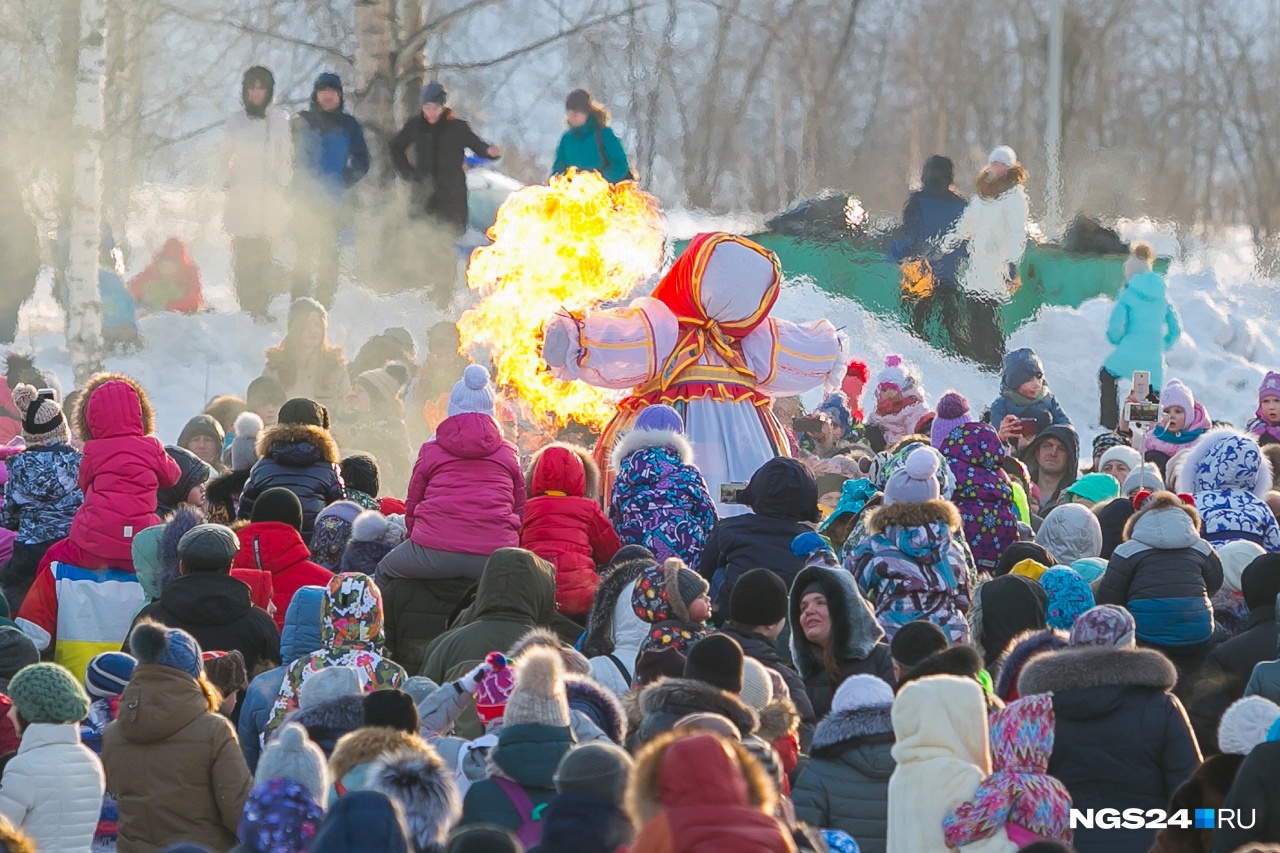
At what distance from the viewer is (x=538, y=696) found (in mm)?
5383

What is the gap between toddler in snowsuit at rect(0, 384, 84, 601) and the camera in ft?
31.0

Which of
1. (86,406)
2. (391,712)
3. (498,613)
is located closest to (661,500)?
(498,613)

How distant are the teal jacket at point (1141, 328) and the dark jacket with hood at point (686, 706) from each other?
12.0 meters

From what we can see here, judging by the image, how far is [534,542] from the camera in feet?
28.6

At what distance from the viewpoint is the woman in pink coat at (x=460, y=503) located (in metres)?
8.74

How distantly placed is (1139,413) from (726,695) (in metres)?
6.94

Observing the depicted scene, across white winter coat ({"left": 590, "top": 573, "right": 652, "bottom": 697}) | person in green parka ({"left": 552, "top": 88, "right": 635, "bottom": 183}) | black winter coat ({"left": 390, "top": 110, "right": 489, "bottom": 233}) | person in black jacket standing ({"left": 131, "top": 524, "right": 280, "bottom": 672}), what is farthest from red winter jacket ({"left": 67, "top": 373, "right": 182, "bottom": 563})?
black winter coat ({"left": 390, "top": 110, "right": 489, "bottom": 233})

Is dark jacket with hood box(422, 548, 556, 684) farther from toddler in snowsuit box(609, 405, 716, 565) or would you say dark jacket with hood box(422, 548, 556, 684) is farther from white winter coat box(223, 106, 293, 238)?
white winter coat box(223, 106, 293, 238)

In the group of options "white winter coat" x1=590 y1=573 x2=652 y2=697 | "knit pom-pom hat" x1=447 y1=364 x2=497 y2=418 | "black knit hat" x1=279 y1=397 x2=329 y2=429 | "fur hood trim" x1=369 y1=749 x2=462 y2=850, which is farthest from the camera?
"black knit hat" x1=279 y1=397 x2=329 y2=429

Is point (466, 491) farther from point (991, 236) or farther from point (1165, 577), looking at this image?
point (991, 236)

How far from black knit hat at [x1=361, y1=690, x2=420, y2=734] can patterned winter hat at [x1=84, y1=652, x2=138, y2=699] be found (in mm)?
1498

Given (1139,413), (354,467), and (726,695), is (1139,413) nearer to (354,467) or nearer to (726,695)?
(354,467)

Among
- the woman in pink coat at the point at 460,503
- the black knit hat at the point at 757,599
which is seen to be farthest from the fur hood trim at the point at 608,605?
the woman in pink coat at the point at 460,503

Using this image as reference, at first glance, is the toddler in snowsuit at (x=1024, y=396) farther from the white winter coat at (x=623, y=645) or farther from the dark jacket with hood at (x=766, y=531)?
the white winter coat at (x=623, y=645)
